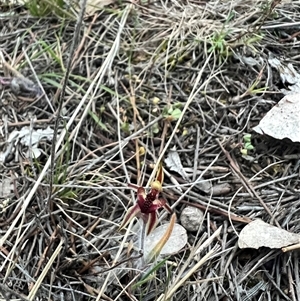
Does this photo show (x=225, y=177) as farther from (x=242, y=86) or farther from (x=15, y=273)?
(x=15, y=273)

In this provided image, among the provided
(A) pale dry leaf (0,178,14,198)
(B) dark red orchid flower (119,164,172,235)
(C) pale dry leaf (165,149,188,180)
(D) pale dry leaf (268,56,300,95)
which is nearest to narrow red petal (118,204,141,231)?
(B) dark red orchid flower (119,164,172,235)

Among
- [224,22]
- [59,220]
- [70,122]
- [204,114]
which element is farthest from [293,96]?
[59,220]

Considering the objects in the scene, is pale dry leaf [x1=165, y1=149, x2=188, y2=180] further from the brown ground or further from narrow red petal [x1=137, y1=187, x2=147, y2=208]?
narrow red petal [x1=137, y1=187, x2=147, y2=208]

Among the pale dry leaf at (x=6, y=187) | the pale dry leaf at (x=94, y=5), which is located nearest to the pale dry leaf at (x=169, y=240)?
the pale dry leaf at (x=6, y=187)

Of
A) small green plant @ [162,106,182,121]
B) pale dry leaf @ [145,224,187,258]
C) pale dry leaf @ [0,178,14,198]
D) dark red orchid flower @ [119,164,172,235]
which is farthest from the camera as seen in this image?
small green plant @ [162,106,182,121]

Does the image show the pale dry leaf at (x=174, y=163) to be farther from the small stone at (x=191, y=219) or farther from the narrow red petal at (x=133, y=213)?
the narrow red petal at (x=133, y=213)

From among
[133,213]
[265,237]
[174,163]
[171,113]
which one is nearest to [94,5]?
[171,113]

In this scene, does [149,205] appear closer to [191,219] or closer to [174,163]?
[191,219]
